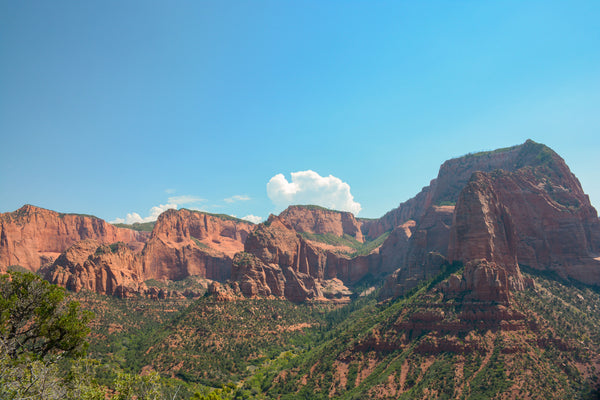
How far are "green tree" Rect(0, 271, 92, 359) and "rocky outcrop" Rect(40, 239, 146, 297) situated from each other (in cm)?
13015

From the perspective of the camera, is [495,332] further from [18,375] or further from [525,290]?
[18,375]

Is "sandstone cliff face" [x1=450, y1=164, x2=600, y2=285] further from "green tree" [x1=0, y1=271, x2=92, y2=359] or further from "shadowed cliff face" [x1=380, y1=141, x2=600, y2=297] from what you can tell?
"green tree" [x1=0, y1=271, x2=92, y2=359]

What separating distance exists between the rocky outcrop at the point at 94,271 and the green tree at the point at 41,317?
130153 mm

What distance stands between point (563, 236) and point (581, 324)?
42129mm

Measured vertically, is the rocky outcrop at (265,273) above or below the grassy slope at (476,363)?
above

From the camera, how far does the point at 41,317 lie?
102 ft

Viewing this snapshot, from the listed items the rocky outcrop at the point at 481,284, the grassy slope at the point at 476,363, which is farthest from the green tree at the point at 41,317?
the rocky outcrop at the point at 481,284

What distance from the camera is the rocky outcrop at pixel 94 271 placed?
146750 mm

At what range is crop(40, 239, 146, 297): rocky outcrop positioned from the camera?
481 ft

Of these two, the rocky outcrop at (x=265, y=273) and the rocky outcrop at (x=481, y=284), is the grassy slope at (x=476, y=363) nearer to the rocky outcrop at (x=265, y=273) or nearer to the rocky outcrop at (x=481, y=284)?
the rocky outcrop at (x=481, y=284)

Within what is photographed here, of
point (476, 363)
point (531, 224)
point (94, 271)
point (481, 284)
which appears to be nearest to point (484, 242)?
point (481, 284)

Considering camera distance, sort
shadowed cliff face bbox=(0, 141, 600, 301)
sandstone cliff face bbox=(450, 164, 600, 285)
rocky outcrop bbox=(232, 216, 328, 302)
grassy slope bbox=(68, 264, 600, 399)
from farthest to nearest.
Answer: rocky outcrop bbox=(232, 216, 328, 302), shadowed cliff face bbox=(0, 141, 600, 301), sandstone cliff face bbox=(450, 164, 600, 285), grassy slope bbox=(68, 264, 600, 399)

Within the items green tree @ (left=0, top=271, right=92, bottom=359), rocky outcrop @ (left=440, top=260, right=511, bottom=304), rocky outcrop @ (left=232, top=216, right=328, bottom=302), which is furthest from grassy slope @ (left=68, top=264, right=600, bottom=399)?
green tree @ (left=0, top=271, right=92, bottom=359)

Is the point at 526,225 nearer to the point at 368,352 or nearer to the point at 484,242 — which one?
the point at 484,242
